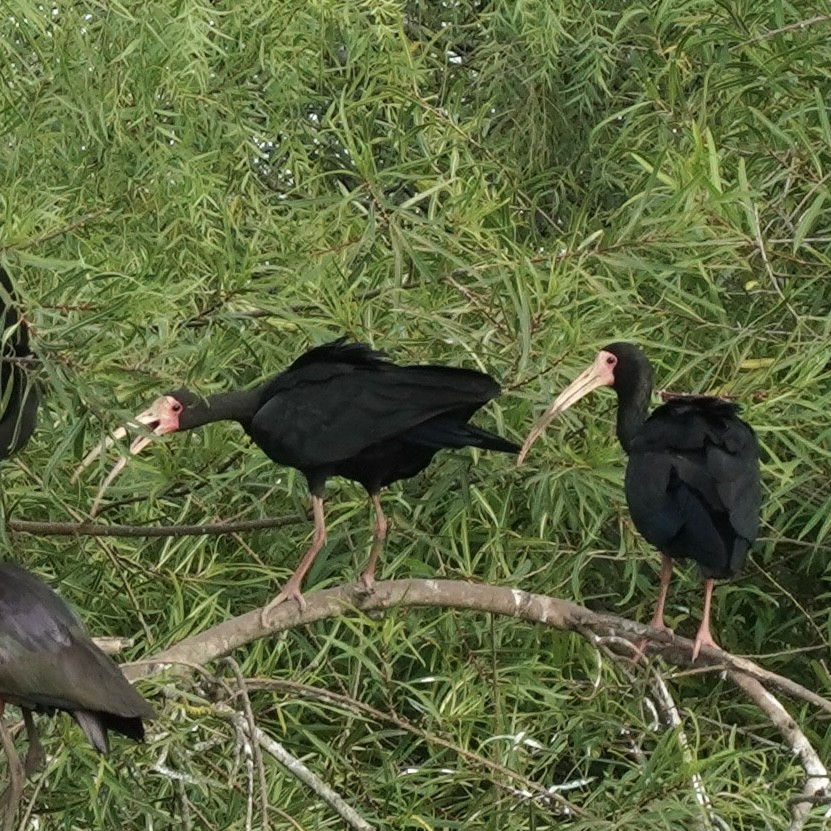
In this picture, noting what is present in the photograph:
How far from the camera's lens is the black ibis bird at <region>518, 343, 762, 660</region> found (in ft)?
12.1

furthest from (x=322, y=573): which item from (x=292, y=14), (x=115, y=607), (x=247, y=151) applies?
(x=292, y=14)

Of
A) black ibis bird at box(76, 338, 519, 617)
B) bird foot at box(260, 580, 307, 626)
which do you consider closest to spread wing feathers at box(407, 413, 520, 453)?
black ibis bird at box(76, 338, 519, 617)

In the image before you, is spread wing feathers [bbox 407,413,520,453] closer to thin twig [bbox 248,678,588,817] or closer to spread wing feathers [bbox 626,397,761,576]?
spread wing feathers [bbox 626,397,761,576]

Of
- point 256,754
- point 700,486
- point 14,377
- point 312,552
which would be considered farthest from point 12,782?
point 700,486

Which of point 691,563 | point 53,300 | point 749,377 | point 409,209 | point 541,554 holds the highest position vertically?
point 53,300

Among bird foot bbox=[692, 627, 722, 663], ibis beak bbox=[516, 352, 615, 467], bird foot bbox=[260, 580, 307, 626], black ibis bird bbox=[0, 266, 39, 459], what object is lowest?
bird foot bbox=[692, 627, 722, 663]

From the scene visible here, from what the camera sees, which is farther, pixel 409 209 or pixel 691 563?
pixel 691 563

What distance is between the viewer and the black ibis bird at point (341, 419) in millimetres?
3744

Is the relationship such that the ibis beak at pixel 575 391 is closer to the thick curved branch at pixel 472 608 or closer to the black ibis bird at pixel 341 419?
the black ibis bird at pixel 341 419

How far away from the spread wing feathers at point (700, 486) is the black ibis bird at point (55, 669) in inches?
45.6

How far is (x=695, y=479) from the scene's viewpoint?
3793 mm

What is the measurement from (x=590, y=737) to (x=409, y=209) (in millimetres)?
1181

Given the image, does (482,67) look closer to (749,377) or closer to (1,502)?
(749,377)

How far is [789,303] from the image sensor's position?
3.95 metres
